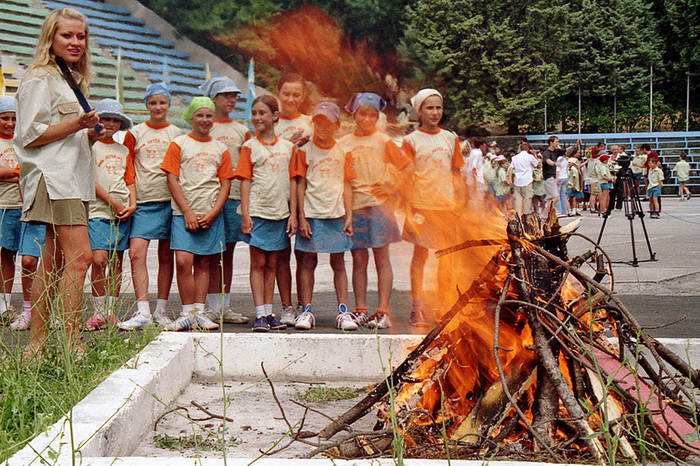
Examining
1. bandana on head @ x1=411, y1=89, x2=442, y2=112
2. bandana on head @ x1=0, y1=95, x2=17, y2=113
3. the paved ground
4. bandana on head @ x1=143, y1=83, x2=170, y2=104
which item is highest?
bandana on head @ x1=143, y1=83, x2=170, y2=104

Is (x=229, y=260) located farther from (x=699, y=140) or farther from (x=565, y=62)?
(x=565, y=62)

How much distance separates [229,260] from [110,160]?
4.34ft

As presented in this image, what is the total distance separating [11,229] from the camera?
283 inches

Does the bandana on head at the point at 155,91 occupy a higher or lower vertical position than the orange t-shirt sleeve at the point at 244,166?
higher

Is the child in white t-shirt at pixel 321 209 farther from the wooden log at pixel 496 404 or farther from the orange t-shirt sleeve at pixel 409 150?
the wooden log at pixel 496 404

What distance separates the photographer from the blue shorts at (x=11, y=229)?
23.4 feet

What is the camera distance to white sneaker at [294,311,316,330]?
6616 millimetres

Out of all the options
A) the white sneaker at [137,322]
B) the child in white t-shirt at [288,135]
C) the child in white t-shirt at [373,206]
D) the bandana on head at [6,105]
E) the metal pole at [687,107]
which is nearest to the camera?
the child in white t-shirt at [373,206]

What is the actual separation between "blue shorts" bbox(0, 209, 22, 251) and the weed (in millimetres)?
3968

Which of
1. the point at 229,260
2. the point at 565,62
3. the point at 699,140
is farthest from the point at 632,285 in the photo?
the point at 565,62

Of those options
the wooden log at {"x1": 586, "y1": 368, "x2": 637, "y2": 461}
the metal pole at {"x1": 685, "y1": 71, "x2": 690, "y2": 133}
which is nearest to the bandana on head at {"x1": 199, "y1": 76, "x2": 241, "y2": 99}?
the wooden log at {"x1": 586, "y1": 368, "x2": 637, "y2": 461}

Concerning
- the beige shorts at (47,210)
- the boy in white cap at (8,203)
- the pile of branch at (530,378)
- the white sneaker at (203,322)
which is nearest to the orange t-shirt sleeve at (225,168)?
the white sneaker at (203,322)

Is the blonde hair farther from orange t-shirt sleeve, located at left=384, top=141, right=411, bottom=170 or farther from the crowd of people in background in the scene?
orange t-shirt sleeve, located at left=384, top=141, right=411, bottom=170

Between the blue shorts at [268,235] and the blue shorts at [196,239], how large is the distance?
280 mm
